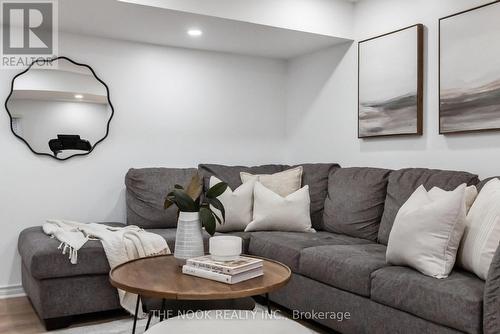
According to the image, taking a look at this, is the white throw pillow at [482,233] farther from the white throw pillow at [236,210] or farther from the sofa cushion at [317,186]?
the white throw pillow at [236,210]

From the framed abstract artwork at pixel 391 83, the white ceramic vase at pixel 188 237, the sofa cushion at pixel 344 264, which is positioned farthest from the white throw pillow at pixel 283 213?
the white ceramic vase at pixel 188 237

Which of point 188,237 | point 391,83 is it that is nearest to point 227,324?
point 188,237

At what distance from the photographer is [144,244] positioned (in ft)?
10.1

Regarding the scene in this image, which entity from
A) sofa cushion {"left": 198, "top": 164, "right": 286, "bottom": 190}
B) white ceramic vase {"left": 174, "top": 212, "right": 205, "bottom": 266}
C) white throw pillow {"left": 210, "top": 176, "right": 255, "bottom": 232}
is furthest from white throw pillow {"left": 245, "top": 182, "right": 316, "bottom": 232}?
white ceramic vase {"left": 174, "top": 212, "right": 205, "bottom": 266}

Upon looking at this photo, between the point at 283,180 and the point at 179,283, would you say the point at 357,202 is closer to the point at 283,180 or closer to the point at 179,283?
the point at 283,180

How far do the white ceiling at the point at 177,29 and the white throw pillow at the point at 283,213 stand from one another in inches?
52.4

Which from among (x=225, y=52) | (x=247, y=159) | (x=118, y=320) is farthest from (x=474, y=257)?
(x=225, y=52)

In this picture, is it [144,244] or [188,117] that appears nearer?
[144,244]

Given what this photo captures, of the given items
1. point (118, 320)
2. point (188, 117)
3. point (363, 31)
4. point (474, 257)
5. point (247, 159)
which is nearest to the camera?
point (474, 257)

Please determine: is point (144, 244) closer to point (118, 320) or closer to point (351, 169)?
point (118, 320)

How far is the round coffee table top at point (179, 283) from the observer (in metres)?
1.91

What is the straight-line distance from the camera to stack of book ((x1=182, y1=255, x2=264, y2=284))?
6.75 ft

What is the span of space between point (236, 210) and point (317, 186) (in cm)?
70

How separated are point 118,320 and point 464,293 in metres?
2.10
